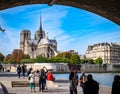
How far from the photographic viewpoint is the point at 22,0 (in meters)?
9.84

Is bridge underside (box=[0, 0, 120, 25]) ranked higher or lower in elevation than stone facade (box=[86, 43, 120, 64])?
lower

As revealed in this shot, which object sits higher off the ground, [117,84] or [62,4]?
[62,4]

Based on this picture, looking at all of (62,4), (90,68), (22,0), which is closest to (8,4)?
A: (22,0)

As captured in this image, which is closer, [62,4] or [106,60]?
[62,4]

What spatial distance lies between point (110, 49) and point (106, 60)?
6.39m

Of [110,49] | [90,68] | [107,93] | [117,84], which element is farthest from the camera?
[110,49]

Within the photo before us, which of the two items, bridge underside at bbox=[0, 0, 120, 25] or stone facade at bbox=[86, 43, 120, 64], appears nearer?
bridge underside at bbox=[0, 0, 120, 25]

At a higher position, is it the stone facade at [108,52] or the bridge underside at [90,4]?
the stone facade at [108,52]

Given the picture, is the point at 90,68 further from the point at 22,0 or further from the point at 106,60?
the point at 22,0

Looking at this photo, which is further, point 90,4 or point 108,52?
point 108,52

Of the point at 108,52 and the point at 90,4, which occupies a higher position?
the point at 108,52

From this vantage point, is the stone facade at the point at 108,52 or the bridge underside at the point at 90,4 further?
the stone facade at the point at 108,52

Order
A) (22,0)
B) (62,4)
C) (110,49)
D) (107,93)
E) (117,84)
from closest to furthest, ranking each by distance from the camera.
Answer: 1. (117,84)
2. (22,0)
3. (62,4)
4. (107,93)
5. (110,49)

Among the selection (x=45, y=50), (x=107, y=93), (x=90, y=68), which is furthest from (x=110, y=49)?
(x=107, y=93)
